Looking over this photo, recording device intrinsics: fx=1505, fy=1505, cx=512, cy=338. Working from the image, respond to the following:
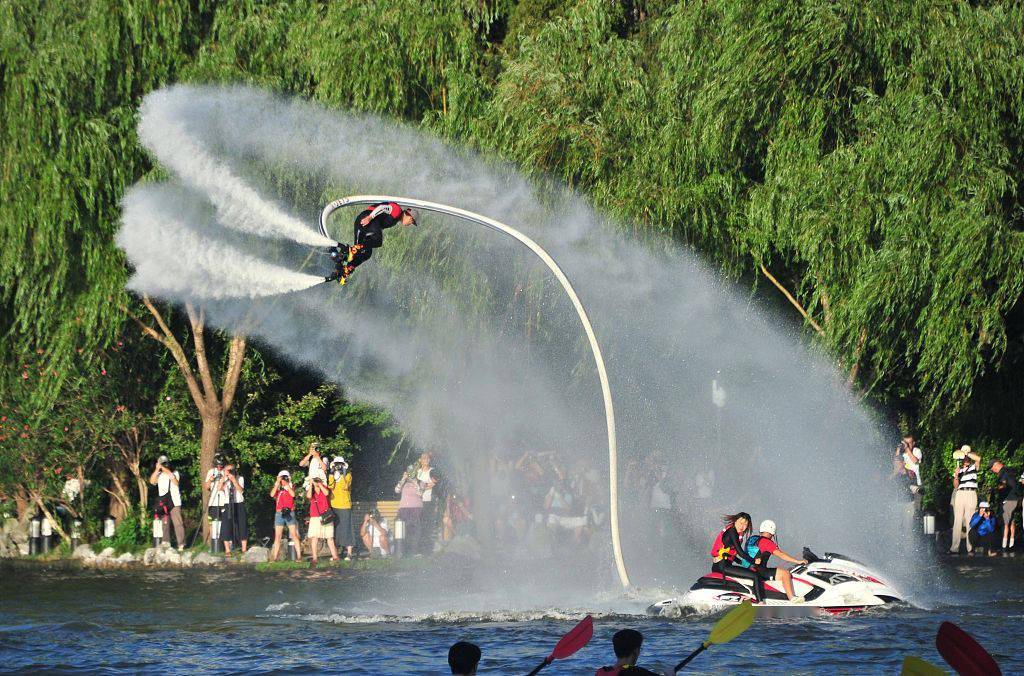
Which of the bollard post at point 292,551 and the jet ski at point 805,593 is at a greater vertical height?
the bollard post at point 292,551

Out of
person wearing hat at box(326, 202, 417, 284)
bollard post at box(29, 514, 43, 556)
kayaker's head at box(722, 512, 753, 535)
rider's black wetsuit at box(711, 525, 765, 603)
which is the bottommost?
rider's black wetsuit at box(711, 525, 765, 603)

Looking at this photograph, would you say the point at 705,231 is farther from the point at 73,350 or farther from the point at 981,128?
the point at 73,350

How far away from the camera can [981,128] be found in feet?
83.0

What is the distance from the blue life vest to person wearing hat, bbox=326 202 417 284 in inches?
292

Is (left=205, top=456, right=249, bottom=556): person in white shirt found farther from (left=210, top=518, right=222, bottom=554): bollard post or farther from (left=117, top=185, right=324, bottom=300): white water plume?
(left=117, top=185, right=324, bottom=300): white water plume

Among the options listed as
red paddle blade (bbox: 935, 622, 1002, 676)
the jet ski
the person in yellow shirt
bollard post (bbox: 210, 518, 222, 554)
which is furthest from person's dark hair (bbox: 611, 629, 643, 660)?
bollard post (bbox: 210, 518, 222, 554)

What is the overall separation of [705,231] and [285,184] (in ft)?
27.1

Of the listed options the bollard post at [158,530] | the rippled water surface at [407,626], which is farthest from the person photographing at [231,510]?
the rippled water surface at [407,626]

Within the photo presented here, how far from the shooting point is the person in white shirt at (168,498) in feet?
102

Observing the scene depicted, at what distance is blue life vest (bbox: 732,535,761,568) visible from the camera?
889 inches

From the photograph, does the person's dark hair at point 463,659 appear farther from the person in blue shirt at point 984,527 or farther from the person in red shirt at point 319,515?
the person in blue shirt at point 984,527

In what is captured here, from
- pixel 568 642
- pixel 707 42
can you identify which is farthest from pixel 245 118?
pixel 568 642

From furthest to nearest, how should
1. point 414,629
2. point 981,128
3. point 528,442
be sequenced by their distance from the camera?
point 528,442 < point 981,128 < point 414,629

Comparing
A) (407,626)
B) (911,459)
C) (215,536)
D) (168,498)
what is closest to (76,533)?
(168,498)
